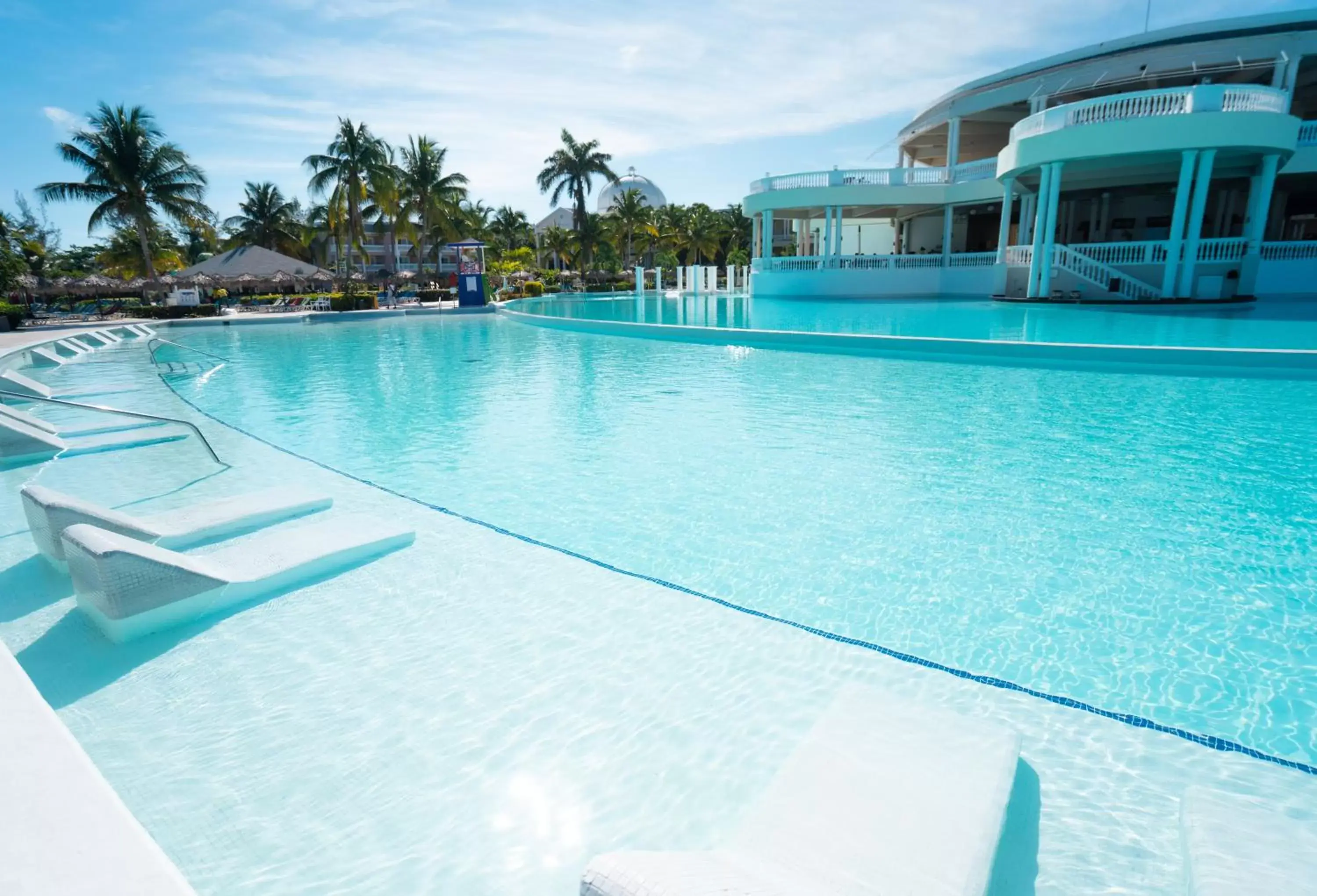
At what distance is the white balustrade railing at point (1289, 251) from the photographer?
68.1 ft

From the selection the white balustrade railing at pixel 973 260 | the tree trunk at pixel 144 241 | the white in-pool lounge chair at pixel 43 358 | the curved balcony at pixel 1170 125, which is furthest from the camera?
the tree trunk at pixel 144 241

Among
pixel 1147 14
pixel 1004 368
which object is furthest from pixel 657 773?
pixel 1147 14

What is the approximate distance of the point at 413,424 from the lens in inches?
347

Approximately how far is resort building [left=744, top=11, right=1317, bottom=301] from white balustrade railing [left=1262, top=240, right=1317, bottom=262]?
0.14 feet

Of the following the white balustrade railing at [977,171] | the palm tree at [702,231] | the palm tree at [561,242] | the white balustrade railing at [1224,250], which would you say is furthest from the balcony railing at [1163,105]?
the palm tree at [702,231]

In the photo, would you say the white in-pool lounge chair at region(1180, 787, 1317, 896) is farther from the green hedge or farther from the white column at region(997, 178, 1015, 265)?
the green hedge

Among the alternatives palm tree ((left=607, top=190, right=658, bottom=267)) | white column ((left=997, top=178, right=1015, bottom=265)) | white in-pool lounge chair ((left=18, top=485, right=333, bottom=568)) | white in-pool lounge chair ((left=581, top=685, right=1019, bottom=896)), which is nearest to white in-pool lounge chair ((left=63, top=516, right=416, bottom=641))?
white in-pool lounge chair ((left=18, top=485, right=333, bottom=568))

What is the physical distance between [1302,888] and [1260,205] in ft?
80.8

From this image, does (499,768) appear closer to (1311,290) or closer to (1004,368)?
(1004,368)

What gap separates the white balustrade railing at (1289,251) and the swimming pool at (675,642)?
1894 centimetres

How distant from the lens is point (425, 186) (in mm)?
38875

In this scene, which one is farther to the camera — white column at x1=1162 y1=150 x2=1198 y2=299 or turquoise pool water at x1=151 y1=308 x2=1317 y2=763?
white column at x1=1162 y1=150 x2=1198 y2=299

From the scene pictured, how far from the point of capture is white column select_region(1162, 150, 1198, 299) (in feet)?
58.3

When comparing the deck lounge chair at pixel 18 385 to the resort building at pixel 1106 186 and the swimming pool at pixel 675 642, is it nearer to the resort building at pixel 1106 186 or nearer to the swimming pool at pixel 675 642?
the swimming pool at pixel 675 642
